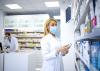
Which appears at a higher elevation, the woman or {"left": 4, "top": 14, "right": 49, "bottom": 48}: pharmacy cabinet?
{"left": 4, "top": 14, "right": 49, "bottom": 48}: pharmacy cabinet

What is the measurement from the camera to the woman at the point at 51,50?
286cm

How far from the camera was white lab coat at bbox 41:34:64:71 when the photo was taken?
114 inches

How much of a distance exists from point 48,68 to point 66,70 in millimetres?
3771

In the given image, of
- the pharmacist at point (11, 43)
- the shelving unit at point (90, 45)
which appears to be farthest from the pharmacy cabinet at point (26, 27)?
the shelving unit at point (90, 45)

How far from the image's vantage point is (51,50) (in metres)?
2.96

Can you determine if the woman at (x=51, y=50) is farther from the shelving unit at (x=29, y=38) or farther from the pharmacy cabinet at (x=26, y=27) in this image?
the shelving unit at (x=29, y=38)

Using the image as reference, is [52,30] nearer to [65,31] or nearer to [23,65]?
[23,65]

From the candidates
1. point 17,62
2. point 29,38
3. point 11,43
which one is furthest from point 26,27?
point 17,62

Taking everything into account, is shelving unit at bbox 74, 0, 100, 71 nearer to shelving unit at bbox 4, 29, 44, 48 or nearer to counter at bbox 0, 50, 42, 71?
counter at bbox 0, 50, 42, 71

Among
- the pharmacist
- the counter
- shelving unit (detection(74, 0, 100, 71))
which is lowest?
the counter

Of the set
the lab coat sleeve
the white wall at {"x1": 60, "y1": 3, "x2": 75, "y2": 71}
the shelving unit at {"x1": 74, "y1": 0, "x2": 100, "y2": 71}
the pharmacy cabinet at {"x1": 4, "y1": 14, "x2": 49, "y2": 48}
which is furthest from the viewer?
the pharmacy cabinet at {"x1": 4, "y1": 14, "x2": 49, "y2": 48}

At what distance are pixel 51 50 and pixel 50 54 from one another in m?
0.11

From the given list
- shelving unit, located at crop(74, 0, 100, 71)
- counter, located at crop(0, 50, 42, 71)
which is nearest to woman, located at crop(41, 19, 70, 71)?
shelving unit, located at crop(74, 0, 100, 71)

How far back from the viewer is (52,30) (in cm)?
305
